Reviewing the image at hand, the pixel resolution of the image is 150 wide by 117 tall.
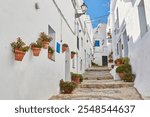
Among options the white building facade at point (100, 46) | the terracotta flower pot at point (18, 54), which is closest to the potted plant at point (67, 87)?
the terracotta flower pot at point (18, 54)

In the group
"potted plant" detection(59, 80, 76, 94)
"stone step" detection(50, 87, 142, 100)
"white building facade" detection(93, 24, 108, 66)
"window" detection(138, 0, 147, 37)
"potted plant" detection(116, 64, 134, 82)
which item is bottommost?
"stone step" detection(50, 87, 142, 100)

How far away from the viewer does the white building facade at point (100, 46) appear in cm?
2888

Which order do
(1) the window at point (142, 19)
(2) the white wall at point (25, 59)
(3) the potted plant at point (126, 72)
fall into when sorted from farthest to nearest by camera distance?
1. (3) the potted plant at point (126, 72)
2. (1) the window at point (142, 19)
3. (2) the white wall at point (25, 59)

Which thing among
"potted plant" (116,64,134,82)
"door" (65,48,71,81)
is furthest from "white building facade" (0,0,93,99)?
"potted plant" (116,64,134,82)

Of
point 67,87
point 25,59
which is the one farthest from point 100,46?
point 25,59

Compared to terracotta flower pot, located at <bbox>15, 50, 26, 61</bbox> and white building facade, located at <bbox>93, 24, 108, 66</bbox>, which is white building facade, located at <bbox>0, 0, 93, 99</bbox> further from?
white building facade, located at <bbox>93, 24, 108, 66</bbox>

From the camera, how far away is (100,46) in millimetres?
30812

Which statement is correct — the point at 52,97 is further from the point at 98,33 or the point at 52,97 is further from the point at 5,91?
the point at 98,33

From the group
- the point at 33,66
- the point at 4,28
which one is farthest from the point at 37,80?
the point at 4,28

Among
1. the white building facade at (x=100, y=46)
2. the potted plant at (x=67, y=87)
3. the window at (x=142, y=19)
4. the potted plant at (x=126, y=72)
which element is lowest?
the potted plant at (x=67, y=87)

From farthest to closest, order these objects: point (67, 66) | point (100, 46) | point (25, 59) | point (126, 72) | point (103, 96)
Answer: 1. point (100, 46)
2. point (126, 72)
3. point (67, 66)
4. point (103, 96)
5. point (25, 59)

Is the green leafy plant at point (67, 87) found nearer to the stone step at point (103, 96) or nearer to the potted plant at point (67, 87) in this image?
the potted plant at point (67, 87)

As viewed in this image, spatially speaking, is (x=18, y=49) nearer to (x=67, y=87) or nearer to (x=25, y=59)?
(x=25, y=59)

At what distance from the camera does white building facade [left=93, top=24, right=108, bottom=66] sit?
94.7ft
